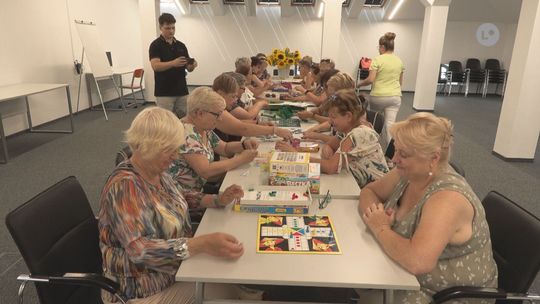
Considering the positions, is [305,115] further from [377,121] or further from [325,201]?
[325,201]

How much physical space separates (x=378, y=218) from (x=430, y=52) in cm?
737

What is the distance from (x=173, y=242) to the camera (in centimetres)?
137

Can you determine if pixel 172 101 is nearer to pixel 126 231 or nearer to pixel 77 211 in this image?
pixel 77 211

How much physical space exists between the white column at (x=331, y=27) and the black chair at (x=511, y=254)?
684 centimetres

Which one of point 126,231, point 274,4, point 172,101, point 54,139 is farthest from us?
point 274,4

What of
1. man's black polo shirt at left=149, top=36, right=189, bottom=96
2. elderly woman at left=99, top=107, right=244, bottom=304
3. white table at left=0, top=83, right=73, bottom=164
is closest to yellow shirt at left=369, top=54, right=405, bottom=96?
man's black polo shirt at left=149, top=36, right=189, bottom=96

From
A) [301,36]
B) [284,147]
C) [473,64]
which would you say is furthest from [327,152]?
[473,64]

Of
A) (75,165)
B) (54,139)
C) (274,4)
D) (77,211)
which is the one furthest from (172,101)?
(274,4)

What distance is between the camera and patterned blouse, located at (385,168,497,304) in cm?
135

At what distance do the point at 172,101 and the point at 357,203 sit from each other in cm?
314

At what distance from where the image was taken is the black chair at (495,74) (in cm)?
1088

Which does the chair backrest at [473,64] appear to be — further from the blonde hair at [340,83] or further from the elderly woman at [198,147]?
the elderly woman at [198,147]

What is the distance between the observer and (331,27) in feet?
26.3

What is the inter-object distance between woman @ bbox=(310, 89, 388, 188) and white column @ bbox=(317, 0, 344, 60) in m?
6.06
